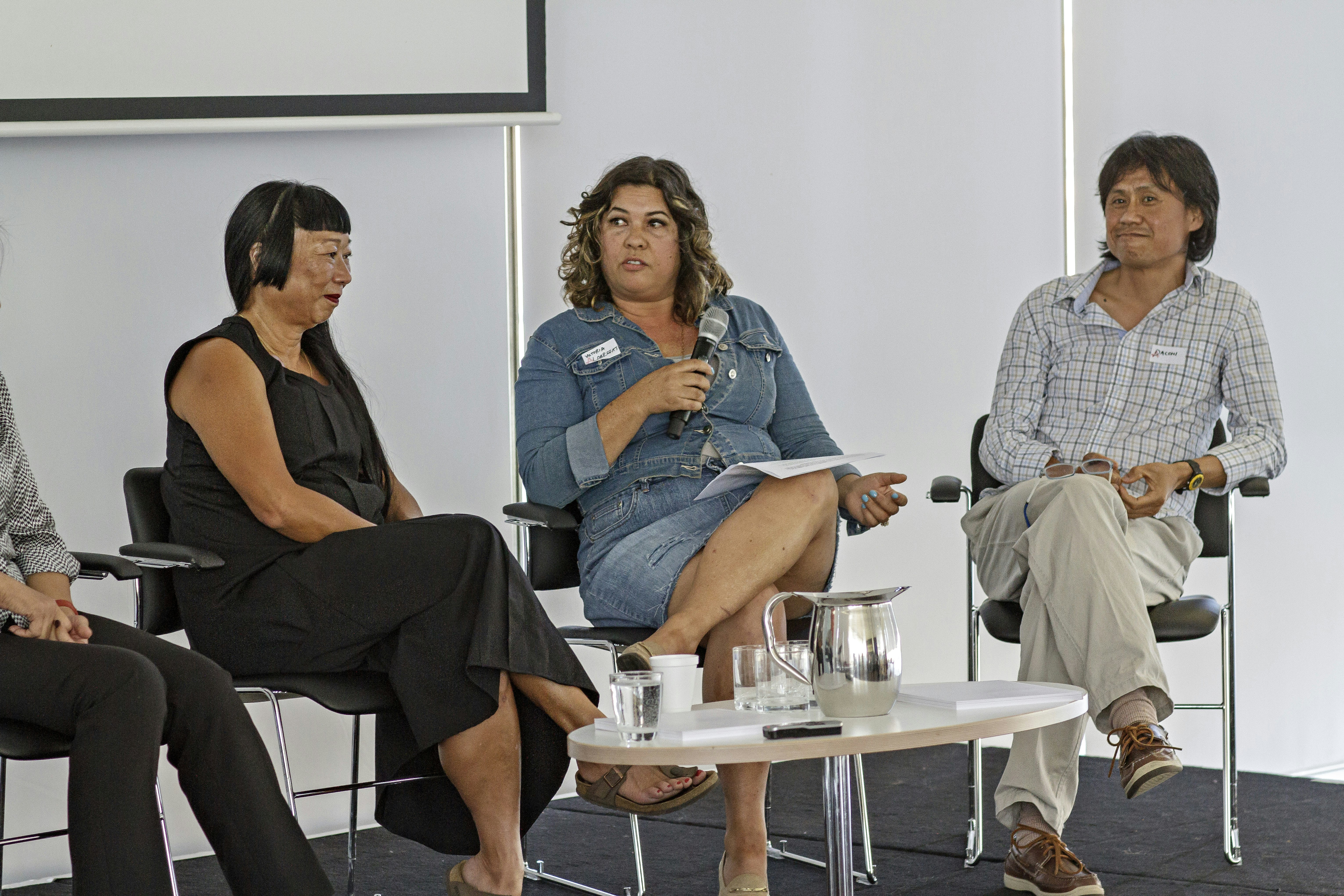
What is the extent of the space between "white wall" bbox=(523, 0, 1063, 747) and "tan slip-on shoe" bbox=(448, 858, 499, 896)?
80.3 inches

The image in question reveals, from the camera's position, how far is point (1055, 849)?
255cm

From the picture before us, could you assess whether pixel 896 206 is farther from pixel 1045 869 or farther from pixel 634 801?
pixel 634 801

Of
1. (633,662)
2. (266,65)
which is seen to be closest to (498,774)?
(633,662)

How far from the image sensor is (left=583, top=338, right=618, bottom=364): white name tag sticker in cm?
290

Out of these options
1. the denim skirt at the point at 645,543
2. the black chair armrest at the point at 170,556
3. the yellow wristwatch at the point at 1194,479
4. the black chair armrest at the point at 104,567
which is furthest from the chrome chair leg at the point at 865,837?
the black chair armrest at the point at 104,567

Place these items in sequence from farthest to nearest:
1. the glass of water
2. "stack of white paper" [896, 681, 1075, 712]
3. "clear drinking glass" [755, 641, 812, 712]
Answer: "clear drinking glass" [755, 641, 812, 712] → "stack of white paper" [896, 681, 1075, 712] → the glass of water

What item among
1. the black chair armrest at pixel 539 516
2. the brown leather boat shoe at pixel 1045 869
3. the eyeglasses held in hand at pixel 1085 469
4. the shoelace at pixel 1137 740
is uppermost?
the eyeglasses held in hand at pixel 1085 469

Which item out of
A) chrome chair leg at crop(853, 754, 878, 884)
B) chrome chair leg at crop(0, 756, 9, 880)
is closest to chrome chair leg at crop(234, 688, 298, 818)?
chrome chair leg at crop(0, 756, 9, 880)

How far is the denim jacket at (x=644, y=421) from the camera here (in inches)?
110

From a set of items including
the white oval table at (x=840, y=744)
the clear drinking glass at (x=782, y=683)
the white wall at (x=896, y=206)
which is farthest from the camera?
the white wall at (x=896, y=206)

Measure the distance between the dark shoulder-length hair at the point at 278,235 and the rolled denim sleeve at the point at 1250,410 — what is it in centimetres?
174

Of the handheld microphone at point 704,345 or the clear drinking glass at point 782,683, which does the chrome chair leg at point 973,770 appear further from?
the clear drinking glass at point 782,683

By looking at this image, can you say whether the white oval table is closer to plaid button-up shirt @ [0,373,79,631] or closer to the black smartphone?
the black smartphone

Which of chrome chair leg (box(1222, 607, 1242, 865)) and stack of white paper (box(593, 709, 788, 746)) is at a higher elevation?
stack of white paper (box(593, 709, 788, 746))
